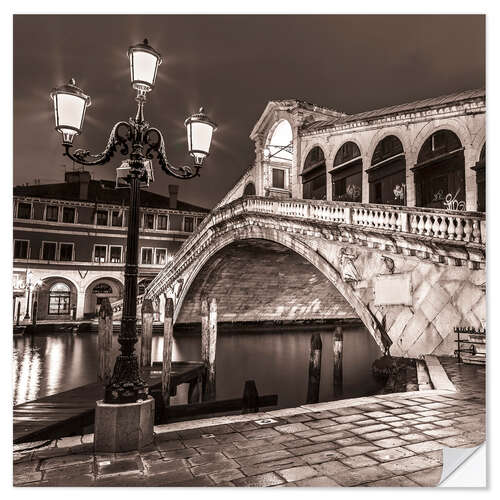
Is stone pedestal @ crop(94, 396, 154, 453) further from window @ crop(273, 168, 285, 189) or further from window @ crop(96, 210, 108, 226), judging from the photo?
window @ crop(273, 168, 285, 189)

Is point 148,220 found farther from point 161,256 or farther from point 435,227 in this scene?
point 161,256

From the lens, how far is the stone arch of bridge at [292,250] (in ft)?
19.6

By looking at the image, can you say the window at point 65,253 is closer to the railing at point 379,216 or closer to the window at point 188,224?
the railing at point 379,216

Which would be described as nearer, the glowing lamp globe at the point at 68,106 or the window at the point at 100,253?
the glowing lamp globe at the point at 68,106

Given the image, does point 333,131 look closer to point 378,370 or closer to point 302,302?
point 378,370

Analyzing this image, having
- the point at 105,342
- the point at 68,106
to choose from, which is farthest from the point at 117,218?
the point at 68,106

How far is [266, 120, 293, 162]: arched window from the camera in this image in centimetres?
1158

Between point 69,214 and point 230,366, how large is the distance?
17.3ft

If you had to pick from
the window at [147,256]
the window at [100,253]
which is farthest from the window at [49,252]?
the window at [147,256]

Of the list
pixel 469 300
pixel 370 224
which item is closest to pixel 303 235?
pixel 370 224

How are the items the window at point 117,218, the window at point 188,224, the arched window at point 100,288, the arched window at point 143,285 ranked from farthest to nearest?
the arched window at point 143,285
the window at point 188,224
the arched window at point 100,288
the window at point 117,218

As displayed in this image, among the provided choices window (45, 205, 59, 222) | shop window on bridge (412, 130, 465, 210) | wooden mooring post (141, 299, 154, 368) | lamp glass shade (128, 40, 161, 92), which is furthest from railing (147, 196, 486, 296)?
window (45, 205, 59, 222)

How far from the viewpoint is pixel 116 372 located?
98.5 inches

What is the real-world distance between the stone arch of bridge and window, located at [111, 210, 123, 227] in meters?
3.27
